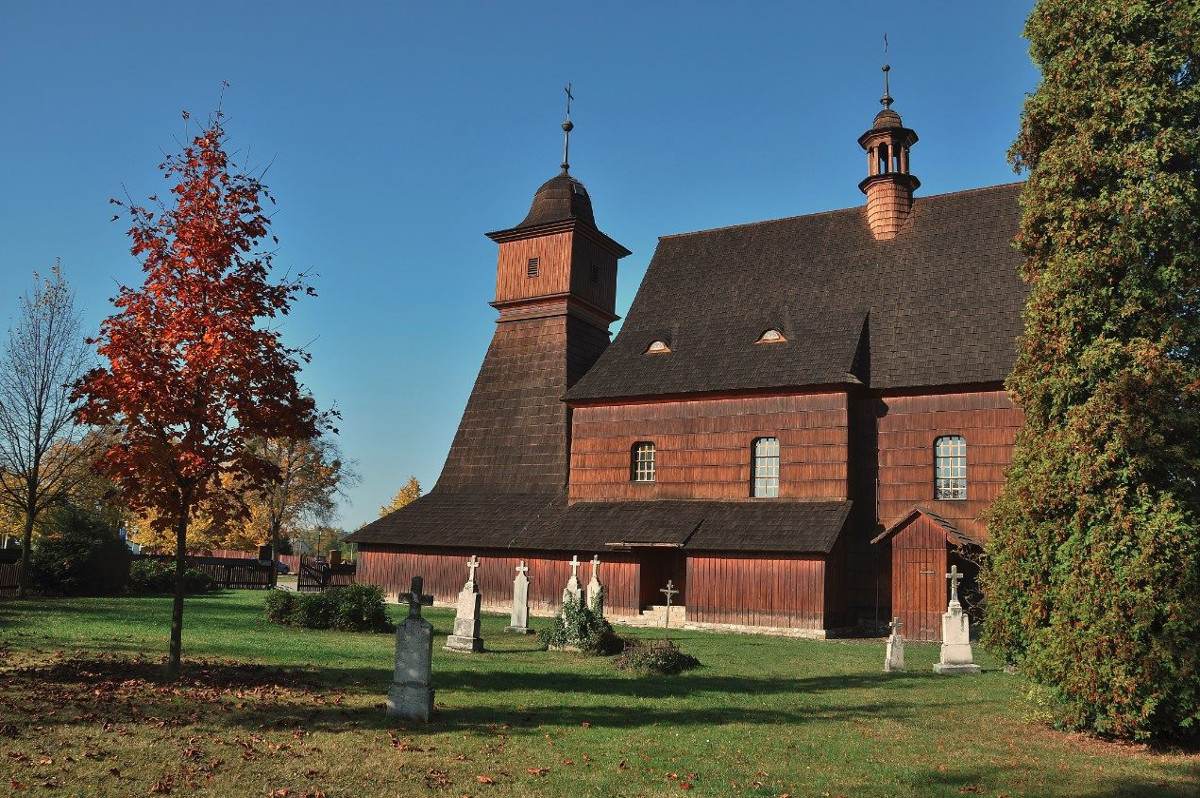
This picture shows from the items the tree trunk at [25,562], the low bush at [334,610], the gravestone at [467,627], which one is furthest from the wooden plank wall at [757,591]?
the tree trunk at [25,562]

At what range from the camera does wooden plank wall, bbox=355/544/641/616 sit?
1080 inches

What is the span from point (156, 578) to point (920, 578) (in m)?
22.9

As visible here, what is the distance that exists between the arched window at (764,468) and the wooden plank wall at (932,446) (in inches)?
119

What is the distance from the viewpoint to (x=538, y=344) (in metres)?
33.8

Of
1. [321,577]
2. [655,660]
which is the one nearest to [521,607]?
[655,660]

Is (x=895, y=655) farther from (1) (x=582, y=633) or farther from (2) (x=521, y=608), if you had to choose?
(2) (x=521, y=608)

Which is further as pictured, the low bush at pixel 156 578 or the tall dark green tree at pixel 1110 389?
the low bush at pixel 156 578

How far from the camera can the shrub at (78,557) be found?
24359mm

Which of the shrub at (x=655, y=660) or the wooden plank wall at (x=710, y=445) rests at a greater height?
the wooden plank wall at (x=710, y=445)

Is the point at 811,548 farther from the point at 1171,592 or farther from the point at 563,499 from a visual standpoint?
the point at 1171,592

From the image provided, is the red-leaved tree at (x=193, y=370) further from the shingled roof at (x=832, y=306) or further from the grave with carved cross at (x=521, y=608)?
the shingled roof at (x=832, y=306)

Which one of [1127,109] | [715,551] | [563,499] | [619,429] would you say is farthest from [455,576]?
[1127,109]

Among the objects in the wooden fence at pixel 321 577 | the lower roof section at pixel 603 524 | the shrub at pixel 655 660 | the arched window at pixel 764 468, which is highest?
the arched window at pixel 764 468

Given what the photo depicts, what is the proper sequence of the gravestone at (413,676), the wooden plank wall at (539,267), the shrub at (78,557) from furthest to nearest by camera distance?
the wooden plank wall at (539,267) → the shrub at (78,557) → the gravestone at (413,676)
